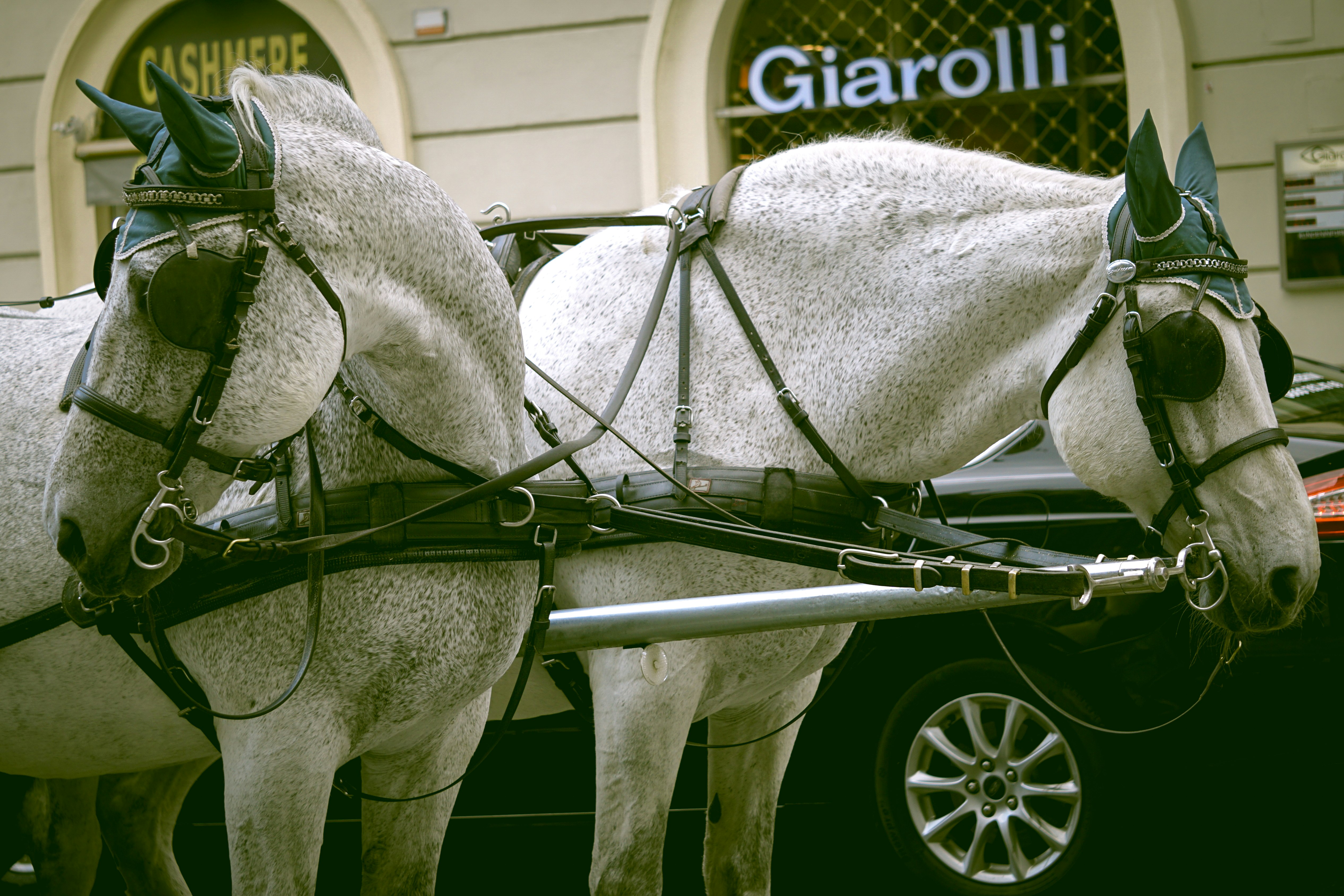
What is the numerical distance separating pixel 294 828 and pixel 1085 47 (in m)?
5.99

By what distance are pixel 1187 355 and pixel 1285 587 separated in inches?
17.4

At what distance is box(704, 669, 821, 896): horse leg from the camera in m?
2.66

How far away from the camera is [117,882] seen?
4168mm

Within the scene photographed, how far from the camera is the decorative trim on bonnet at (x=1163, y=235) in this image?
2.01 meters

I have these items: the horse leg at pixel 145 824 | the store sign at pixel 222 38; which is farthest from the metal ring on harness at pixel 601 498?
the store sign at pixel 222 38

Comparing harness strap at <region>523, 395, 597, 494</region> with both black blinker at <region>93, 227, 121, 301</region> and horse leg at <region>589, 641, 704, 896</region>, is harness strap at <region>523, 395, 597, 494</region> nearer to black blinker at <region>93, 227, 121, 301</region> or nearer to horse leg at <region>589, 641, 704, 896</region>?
horse leg at <region>589, 641, 704, 896</region>

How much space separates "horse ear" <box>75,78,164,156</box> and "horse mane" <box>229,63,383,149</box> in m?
0.12

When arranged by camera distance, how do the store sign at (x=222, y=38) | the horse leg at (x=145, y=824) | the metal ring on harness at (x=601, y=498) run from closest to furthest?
the metal ring on harness at (x=601, y=498)
the horse leg at (x=145, y=824)
the store sign at (x=222, y=38)

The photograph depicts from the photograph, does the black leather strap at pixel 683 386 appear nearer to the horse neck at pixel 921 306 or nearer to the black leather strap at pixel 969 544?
the horse neck at pixel 921 306

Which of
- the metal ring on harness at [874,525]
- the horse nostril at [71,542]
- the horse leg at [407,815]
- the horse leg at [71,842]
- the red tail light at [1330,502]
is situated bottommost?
the horse leg at [71,842]

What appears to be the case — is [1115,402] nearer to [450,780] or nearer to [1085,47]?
[450,780]

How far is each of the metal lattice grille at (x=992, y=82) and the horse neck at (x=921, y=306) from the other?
4154 mm

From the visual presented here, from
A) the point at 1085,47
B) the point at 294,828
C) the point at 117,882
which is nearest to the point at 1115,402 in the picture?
the point at 294,828

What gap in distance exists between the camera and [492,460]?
2.06m
